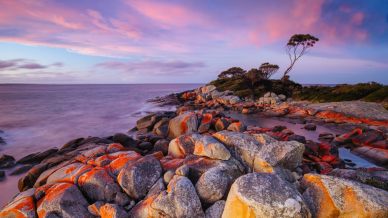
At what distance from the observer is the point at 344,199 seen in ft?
19.8

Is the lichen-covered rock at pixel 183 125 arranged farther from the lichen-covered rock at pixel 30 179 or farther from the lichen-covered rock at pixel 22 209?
the lichen-covered rock at pixel 22 209

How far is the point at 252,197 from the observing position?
5605 mm

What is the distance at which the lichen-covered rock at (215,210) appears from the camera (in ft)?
22.0

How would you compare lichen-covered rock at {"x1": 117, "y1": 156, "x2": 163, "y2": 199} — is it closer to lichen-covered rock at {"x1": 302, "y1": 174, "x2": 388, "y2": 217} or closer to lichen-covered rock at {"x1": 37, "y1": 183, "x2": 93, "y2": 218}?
lichen-covered rock at {"x1": 37, "y1": 183, "x2": 93, "y2": 218}

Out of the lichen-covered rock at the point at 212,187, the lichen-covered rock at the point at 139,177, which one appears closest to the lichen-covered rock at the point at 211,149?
the lichen-covered rock at the point at 212,187

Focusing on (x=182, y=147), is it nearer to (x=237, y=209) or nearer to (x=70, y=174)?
(x=70, y=174)

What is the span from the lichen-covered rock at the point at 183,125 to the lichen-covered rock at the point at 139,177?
9.09m

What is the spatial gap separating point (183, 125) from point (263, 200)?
12541 mm

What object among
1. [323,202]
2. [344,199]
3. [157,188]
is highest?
[344,199]

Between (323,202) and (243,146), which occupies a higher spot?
(243,146)

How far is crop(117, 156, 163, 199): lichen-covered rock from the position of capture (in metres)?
8.06

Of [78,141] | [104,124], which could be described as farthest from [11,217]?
[104,124]

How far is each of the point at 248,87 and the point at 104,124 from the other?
35.5 metres

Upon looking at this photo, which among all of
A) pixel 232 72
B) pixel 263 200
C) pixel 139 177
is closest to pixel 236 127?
pixel 139 177
